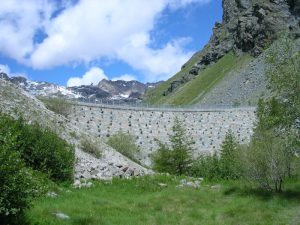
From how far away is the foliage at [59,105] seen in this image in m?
55.9

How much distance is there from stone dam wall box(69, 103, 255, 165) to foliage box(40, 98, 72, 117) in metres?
1.30

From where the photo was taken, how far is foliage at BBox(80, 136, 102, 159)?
3659 cm

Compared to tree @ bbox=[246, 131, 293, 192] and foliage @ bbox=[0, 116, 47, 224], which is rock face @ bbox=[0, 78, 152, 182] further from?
foliage @ bbox=[0, 116, 47, 224]

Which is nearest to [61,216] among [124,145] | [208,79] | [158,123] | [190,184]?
[190,184]

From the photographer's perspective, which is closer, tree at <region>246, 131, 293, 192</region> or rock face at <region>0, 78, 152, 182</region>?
tree at <region>246, 131, 293, 192</region>

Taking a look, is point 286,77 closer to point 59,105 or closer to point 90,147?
point 90,147

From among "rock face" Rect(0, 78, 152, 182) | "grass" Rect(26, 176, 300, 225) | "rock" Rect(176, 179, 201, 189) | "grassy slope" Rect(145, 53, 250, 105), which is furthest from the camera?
"grassy slope" Rect(145, 53, 250, 105)

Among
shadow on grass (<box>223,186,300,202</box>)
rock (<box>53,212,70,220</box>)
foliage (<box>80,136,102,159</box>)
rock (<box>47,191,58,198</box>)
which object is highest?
foliage (<box>80,136,102,159</box>)

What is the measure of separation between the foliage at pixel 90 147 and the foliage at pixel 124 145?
46.3ft

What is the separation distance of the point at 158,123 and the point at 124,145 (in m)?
15.4

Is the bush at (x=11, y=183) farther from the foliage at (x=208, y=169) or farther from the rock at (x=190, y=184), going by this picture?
the foliage at (x=208, y=169)

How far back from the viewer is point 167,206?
810 inches

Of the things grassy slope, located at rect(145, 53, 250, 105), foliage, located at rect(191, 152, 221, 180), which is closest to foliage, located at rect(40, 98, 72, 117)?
foliage, located at rect(191, 152, 221, 180)

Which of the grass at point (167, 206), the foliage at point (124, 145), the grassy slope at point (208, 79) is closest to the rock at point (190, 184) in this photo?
the grass at point (167, 206)
